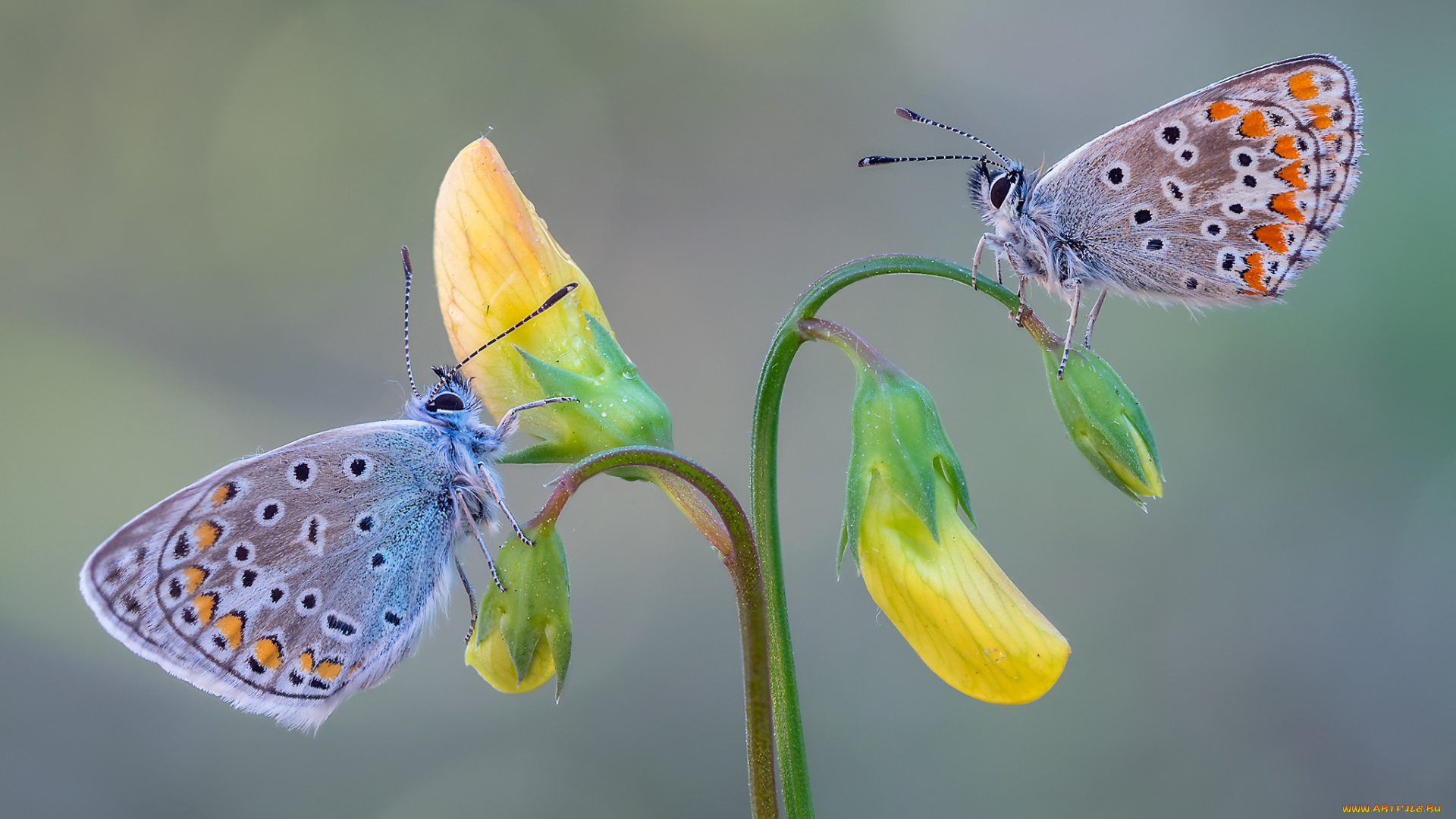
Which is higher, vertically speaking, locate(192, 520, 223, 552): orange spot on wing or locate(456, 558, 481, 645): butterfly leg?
locate(192, 520, 223, 552): orange spot on wing

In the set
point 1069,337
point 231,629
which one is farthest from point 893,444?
point 231,629

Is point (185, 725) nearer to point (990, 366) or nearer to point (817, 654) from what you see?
point (817, 654)

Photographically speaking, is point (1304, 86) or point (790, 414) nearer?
point (1304, 86)

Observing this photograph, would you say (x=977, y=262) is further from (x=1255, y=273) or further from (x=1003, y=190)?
(x=1255, y=273)

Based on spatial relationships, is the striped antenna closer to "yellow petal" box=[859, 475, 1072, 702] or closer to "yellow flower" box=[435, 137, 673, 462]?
"yellow flower" box=[435, 137, 673, 462]

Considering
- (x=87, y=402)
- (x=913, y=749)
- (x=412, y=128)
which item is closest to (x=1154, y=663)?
(x=913, y=749)

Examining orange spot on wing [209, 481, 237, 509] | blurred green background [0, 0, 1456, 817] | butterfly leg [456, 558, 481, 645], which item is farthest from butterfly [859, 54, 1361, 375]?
blurred green background [0, 0, 1456, 817]

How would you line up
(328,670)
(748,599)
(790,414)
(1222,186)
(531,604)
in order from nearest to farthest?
(748,599) → (531,604) → (1222,186) → (328,670) → (790,414)
